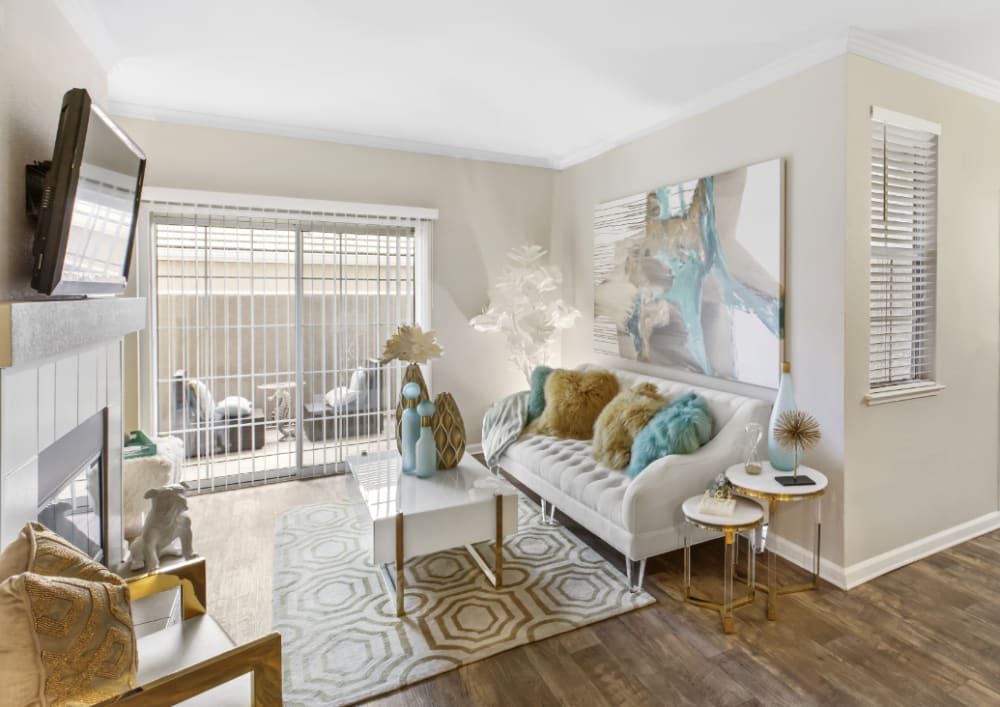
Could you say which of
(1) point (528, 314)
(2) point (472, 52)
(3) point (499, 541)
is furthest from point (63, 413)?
(1) point (528, 314)

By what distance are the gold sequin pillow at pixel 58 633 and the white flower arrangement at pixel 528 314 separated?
324 cm

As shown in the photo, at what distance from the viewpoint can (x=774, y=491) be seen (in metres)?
2.28

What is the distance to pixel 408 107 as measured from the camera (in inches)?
136

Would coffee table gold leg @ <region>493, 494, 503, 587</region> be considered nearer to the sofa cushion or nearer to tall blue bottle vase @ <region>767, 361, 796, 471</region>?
the sofa cushion

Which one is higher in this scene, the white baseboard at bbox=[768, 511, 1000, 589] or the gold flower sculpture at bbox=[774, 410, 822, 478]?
the gold flower sculpture at bbox=[774, 410, 822, 478]

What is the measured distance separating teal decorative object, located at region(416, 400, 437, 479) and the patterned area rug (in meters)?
0.36

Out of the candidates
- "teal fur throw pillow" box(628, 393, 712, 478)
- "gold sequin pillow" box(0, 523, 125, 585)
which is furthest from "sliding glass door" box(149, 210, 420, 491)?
"gold sequin pillow" box(0, 523, 125, 585)

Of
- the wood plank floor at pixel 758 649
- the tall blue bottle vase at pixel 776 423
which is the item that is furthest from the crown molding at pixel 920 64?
the wood plank floor at pixel 758 649

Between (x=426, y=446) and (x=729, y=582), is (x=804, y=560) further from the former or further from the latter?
(x=426, y=446)

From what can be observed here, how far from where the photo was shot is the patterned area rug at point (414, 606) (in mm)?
2014

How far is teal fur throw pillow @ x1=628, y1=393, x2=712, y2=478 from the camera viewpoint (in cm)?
265

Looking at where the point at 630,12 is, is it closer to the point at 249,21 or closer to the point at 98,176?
the point at 249,21

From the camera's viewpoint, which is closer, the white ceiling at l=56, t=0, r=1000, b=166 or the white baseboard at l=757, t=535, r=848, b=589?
the white ceiling at l=56, t=0, r=1000, b=166

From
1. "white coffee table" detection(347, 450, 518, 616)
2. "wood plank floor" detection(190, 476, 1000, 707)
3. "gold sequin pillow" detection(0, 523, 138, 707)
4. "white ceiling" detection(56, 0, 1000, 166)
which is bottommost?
"wood plank floor" detection(190, 476, 1000, 707)
